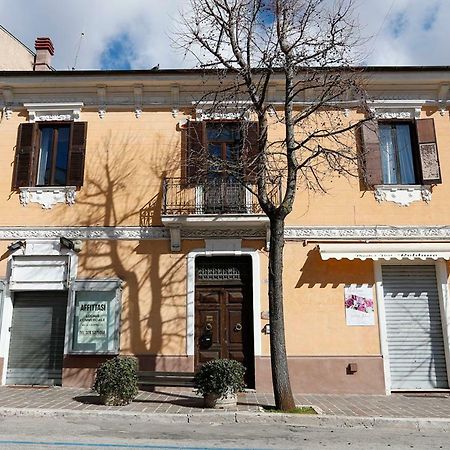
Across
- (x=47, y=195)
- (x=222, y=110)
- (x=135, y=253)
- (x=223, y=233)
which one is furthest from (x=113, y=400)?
(x=222, y=110)

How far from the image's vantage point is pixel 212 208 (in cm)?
1165

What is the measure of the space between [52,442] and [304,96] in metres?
9.76

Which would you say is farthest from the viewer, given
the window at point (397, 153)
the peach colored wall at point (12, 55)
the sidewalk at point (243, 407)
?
the peach colored wall at point (12, 55)

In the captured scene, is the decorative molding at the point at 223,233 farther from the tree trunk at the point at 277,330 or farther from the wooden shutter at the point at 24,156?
the wooden shutter at the point at 24,156

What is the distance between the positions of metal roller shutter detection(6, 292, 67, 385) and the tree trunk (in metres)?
5.61

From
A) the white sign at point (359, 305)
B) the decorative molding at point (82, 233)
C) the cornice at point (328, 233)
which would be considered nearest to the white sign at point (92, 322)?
the decorative molding at point (82, 233)

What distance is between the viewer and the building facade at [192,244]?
11.2 metres

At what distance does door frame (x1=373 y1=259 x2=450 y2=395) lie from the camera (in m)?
11.1

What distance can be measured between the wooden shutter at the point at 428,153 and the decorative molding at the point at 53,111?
8.93 metres

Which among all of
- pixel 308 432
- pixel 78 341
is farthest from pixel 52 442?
pixel 78 341

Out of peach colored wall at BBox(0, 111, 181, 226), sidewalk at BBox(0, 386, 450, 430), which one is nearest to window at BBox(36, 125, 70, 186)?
peach colored wall at BBox(0, 111, 181, 226)

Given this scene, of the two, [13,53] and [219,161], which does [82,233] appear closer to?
[219,161]

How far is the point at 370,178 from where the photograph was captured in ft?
39.2

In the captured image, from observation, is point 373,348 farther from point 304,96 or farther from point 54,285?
point 54,285
